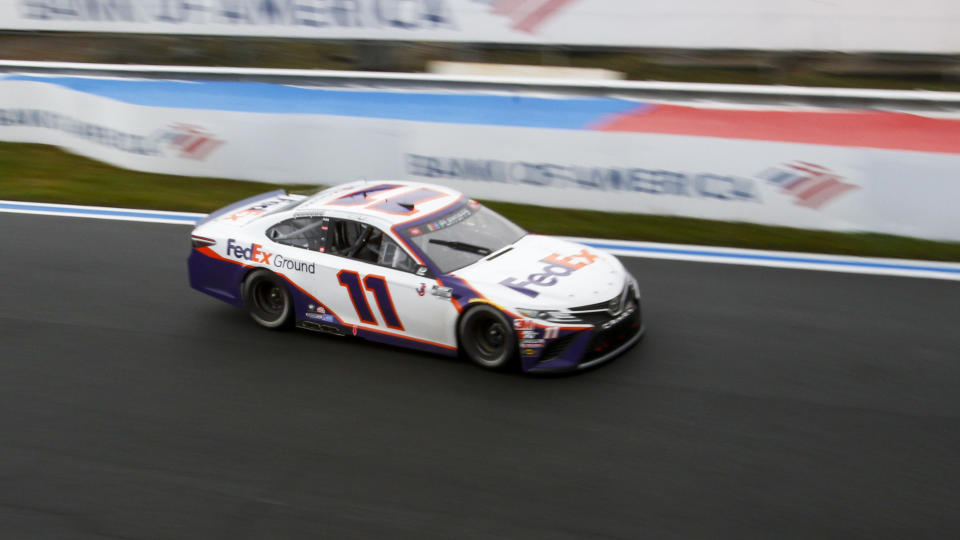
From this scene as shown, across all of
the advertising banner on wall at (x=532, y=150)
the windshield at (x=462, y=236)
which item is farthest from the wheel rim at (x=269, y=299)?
the advertising banner on wall at (x=532, y=150)

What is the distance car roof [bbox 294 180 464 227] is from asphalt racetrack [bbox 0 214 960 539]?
1113 millimetres

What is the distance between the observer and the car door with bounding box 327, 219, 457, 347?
752 cm

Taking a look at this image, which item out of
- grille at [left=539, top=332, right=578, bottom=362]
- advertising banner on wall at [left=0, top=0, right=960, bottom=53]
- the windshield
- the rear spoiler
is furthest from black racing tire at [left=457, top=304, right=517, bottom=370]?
advertising banner on wall at [left=0, top=0, right=960, bottom=53]

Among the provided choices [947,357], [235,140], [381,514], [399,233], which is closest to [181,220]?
[235,140]

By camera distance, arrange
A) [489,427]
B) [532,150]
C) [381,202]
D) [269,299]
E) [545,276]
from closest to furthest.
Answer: [489,427] → [545,276] → [381,202] → [269,299] → [532,150]

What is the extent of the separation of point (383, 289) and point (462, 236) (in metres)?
0.84

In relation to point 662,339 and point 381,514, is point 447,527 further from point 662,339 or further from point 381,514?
point 662,339

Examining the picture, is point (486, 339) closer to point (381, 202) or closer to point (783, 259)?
point (381, 202)

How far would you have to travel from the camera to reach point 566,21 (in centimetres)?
1568

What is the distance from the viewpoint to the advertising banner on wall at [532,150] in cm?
1043

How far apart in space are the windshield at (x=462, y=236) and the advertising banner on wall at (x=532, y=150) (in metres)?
3.39

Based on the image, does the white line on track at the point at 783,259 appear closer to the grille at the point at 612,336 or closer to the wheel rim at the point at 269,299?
the grille at the point at 612,336

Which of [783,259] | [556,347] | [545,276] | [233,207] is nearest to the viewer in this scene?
[556,347]

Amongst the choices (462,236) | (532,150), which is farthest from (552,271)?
(532,150)
